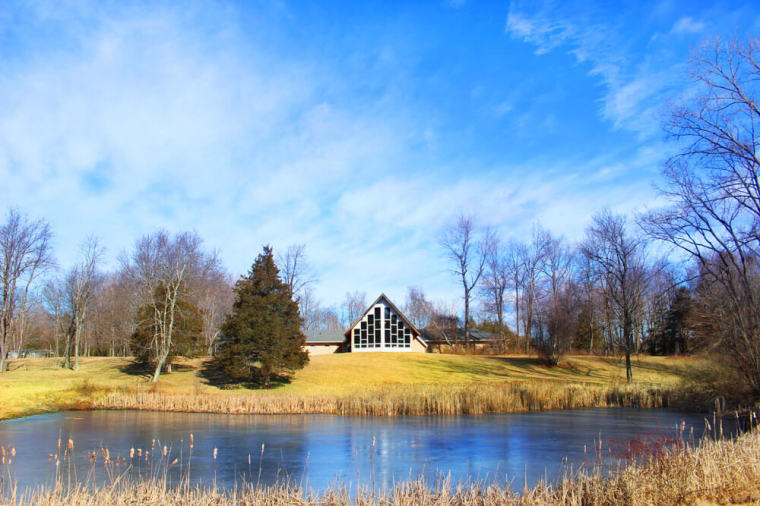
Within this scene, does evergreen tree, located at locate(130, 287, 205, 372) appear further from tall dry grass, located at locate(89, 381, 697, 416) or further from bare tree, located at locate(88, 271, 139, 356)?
bare tree, located at locate(88, 271, 139, 356)

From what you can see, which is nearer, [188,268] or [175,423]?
[175,423]

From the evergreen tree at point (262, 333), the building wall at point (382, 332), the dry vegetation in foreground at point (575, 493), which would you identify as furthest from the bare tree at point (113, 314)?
the dry vegetation in foreground at point (575, 493)

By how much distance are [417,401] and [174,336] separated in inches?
819

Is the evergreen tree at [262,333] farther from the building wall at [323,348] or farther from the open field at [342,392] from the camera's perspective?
the building wall at [323,348]

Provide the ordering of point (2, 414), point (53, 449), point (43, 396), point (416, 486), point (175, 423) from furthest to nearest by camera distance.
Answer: point (43, 396), point (2, 414), point (175, 423), point (53, 449), point (416, 486)

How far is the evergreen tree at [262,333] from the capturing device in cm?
3516

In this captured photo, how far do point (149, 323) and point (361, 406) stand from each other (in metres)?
20.5

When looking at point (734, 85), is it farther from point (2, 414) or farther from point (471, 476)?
point (2, 414)

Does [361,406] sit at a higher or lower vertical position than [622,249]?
lower

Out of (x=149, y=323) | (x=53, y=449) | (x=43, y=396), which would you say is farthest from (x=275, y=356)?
(x=53, y=449)

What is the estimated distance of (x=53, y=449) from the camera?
16672 millimetres

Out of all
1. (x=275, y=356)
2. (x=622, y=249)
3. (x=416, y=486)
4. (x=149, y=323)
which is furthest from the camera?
(x=622, y=249)

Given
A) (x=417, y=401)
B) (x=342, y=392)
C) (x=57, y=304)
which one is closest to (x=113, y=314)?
(x=57, y=304)

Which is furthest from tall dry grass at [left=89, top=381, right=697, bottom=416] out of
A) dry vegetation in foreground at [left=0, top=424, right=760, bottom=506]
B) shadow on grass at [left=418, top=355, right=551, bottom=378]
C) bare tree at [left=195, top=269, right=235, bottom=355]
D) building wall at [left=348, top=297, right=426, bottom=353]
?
building wall at [left=348, top=297, right=426, bottom=353]
